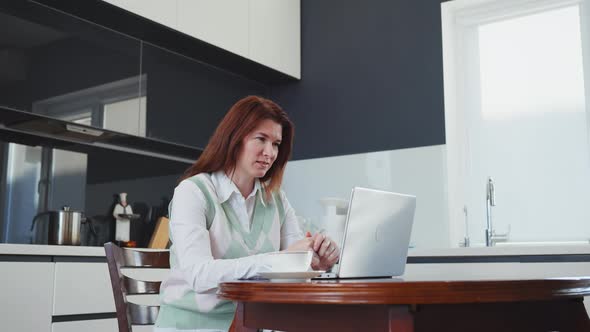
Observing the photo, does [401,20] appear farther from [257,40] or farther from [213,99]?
[213,99]

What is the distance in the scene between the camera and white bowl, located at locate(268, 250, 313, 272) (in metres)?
1.39

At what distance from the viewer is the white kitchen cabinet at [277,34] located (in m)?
4.48

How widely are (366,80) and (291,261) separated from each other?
328cm

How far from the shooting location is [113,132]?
3654mm

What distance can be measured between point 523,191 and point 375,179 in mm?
924

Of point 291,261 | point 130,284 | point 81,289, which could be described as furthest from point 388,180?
point 291,261

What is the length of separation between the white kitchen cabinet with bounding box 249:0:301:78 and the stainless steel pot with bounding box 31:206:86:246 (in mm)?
1621

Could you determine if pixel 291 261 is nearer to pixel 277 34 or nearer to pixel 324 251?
pixel 324 251

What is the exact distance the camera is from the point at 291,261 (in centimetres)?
140

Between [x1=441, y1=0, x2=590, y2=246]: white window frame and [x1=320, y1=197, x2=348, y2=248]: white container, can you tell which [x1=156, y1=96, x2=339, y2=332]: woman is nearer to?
[x1=320, y1=197, x2=348, y2=248]: white container

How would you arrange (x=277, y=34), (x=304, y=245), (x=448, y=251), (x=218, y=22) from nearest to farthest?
(x=304, y=245), (x=448, y=251), (x=218, y=22), (x=277, y=34)

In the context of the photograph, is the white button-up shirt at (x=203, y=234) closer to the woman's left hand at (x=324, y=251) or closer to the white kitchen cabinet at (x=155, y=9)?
the woman's left hand at (x=324, y=251)

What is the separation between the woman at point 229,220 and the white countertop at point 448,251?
4.12ft

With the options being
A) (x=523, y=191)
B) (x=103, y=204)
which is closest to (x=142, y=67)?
(x=103, y=204)
